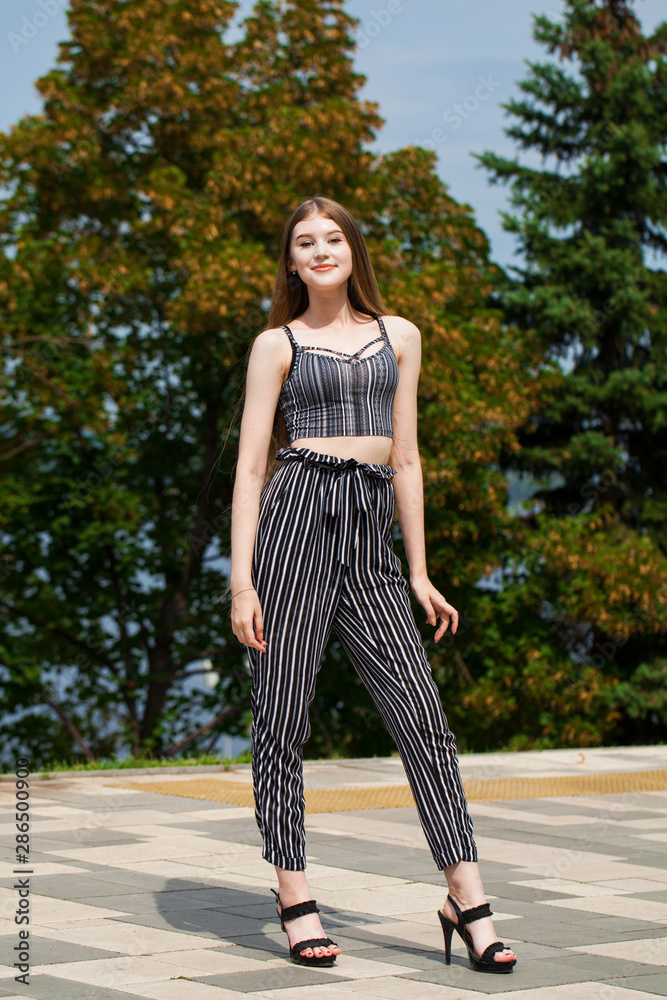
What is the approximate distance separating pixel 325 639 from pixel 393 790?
3516 mm

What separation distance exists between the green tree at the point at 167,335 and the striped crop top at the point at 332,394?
11.0 metres

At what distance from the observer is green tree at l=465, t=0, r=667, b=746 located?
16.2 metres

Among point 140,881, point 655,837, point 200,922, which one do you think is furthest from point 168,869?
point 655,837

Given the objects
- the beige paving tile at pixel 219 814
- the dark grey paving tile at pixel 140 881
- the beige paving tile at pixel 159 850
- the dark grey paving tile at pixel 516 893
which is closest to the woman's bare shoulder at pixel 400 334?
the dark grey paving tile at pixel 516 893

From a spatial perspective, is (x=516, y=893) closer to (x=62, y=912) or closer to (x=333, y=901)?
(x=333, y=901)

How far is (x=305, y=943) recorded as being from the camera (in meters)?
3.21

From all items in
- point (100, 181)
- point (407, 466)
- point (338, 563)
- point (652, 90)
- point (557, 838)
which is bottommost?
point (557, 838)

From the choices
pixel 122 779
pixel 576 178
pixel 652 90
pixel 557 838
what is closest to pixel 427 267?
pixel 576 178

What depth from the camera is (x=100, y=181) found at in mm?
16891

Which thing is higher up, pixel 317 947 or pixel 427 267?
pixel 427 267

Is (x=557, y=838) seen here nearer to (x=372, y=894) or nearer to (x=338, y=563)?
(x=372, y=894)

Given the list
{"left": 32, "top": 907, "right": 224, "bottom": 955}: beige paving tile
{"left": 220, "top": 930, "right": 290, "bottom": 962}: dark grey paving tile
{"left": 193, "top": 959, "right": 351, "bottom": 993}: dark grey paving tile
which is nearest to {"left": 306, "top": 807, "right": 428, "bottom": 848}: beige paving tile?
{"left": 220, "top": 930, "right": 290, "bottom": 962}: dark grey paving tile

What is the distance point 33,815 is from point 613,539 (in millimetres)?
12481

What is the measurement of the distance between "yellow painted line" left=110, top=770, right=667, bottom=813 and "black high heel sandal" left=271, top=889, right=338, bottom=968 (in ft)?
8.73
